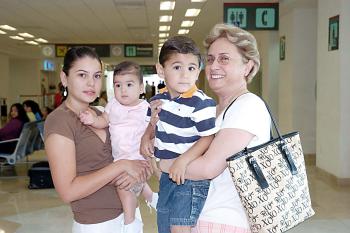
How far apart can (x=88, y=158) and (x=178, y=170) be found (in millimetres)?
433

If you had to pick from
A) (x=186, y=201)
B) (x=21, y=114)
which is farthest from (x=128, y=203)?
(x=21, y=114)

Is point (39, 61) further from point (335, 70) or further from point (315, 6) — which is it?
point (335, 70)

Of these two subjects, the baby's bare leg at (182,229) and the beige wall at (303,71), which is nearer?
the baby's bare leg at (182,229)

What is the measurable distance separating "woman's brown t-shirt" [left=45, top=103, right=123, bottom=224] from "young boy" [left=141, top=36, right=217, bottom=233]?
259 millimetres

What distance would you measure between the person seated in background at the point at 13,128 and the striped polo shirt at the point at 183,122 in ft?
21.0

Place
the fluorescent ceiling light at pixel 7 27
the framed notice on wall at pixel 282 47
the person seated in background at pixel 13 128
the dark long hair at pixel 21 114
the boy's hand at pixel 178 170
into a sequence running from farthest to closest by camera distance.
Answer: the fluorescent ceiling light at pixel 7 27, the framed notice on wall at pixel 282 47, the dark long hair at pixel 21 114, the person seated in background at pixel 13 128, the boy's hand at pixel 178 170

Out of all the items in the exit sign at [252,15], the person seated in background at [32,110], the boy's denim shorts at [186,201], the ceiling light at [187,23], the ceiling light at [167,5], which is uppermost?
the ceiling light at [167,5]

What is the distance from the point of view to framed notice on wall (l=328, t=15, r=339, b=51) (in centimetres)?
686

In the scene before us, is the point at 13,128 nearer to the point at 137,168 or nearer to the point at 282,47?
the point at 282,47

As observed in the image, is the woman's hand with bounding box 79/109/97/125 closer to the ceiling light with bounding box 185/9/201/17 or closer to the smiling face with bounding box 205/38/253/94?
the smiling face with bounding box 205/38/253/94

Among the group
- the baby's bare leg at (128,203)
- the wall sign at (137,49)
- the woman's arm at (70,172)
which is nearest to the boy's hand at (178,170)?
the woman's arm at (70,172)

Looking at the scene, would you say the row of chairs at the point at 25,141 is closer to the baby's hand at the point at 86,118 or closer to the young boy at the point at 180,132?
the baby's hand at the point at 86,118

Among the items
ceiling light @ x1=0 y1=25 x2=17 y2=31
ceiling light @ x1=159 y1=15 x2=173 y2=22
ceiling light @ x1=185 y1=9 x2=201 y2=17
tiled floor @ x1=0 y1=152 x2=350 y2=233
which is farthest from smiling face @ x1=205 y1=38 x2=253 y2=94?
ceiling light @ x1=0 y1=25 x2=17 y2=31

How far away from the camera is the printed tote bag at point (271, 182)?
1503 mm
